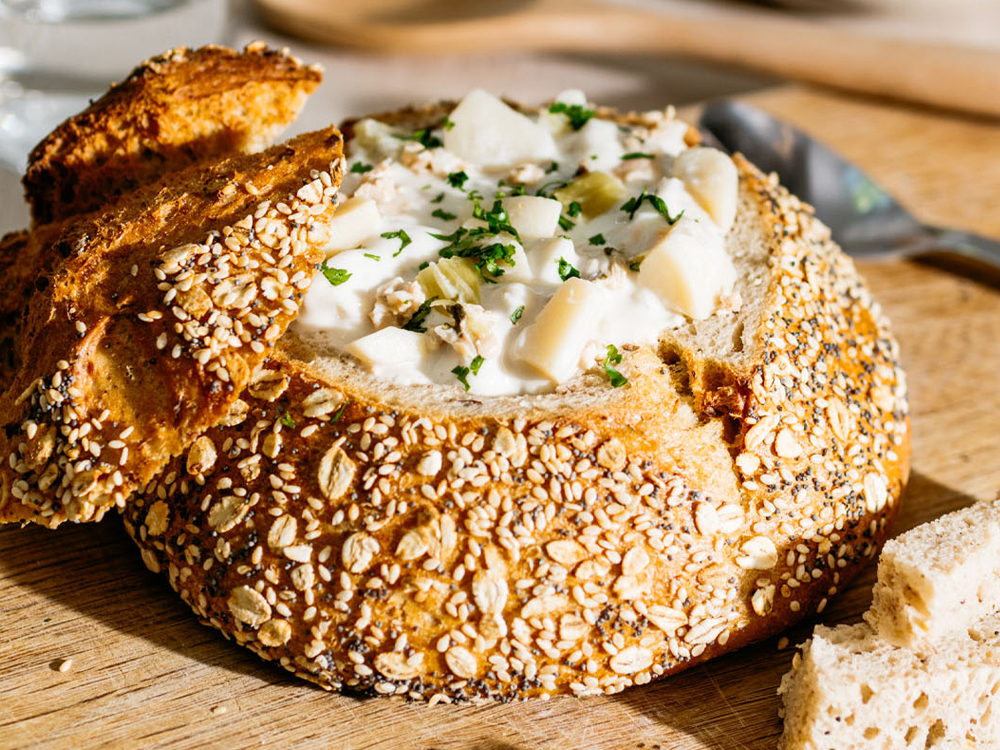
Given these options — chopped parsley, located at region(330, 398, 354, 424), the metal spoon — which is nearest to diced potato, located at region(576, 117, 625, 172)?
chopped parsley, located at region(330, 398, 354, 424)

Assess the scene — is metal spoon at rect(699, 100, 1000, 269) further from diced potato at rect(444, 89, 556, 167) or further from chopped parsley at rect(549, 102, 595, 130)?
diced potato at rect(444, 89, 556, 167)

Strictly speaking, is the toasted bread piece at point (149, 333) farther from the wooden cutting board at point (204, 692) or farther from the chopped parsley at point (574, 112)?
the chopped parsley at point (574, 112)

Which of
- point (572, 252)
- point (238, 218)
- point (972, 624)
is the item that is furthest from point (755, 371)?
→ point (238, 218)

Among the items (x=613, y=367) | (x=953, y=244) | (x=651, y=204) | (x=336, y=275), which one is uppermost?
(x=651, y=204)

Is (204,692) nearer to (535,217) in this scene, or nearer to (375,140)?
(535,217)

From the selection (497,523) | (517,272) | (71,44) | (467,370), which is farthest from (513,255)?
(71,44)
